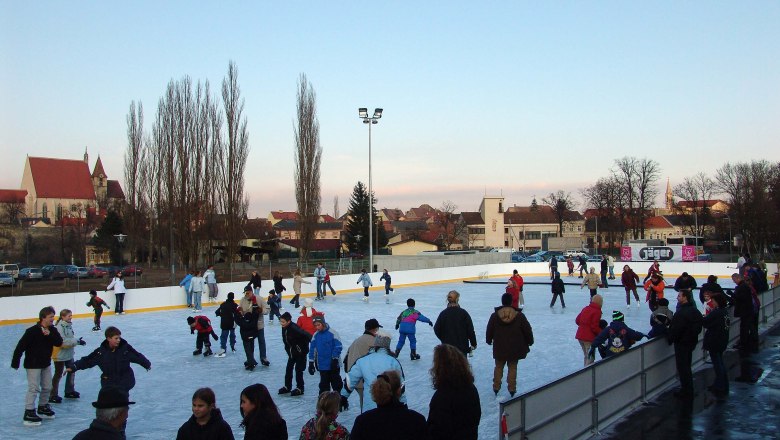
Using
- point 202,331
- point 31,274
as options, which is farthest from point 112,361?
point 31,274

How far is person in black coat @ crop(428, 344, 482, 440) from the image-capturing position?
173 inches

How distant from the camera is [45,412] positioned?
28.7ft

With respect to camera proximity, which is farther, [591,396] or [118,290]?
[118,290]

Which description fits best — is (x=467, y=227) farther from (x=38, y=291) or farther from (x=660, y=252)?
(x=38, y=291)

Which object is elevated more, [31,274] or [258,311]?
[258,311]

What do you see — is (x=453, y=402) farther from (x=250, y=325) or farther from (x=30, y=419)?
(x=250, y=325)

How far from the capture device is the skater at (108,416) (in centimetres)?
348

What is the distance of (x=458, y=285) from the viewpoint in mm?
33562

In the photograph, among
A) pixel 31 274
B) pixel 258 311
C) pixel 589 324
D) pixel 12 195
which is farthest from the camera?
pixel 12 195

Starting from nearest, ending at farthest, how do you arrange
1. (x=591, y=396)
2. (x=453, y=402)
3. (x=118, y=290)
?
(x=453, y=402) < (x=591, y=396) < (x=118, y=290)

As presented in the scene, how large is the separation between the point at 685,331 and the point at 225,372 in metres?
7.54

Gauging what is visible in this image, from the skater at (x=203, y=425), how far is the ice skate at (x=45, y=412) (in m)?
5.81

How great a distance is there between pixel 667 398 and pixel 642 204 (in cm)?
6815

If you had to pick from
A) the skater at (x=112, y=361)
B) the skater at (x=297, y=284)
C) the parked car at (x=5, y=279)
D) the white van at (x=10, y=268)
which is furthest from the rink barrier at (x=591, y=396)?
the white van at (x=10, y=268)
